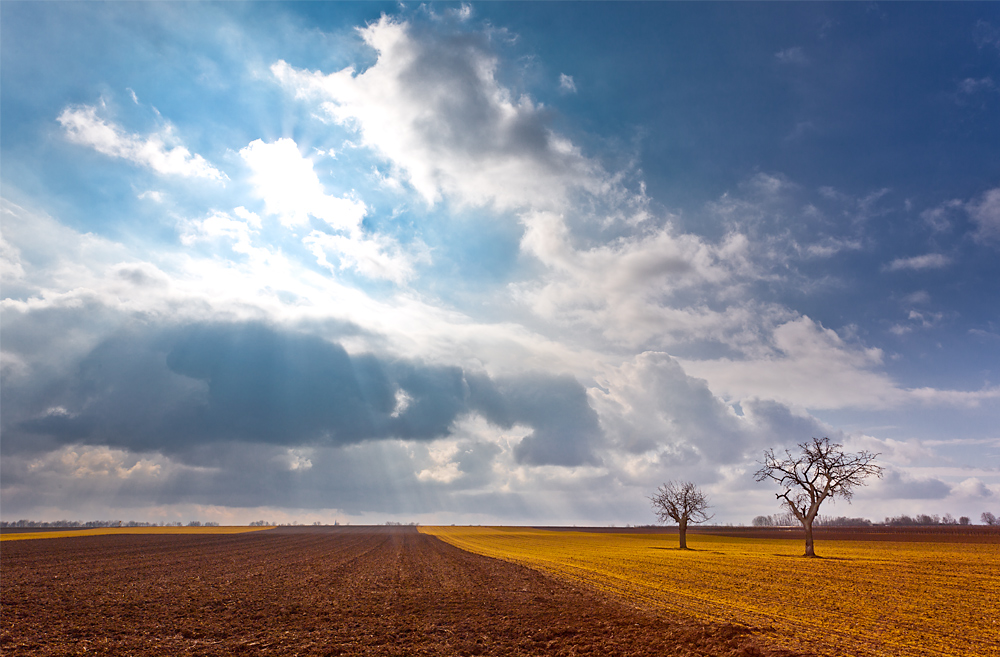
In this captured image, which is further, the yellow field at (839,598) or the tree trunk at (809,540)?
the tree trunk at (809,540)

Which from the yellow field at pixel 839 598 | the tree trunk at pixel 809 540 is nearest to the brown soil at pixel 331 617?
the yellow field at pixel 839 598

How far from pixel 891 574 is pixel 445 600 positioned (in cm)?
3052

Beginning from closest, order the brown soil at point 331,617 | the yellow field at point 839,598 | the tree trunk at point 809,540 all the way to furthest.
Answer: the yellow field at point 839,598
the brown soil at point 331,617
the tree trunk at point 809,540

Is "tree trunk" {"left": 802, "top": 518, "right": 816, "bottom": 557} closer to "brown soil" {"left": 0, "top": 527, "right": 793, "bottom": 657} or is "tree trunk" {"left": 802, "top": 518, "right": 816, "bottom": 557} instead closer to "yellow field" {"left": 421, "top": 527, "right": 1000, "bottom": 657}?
"yellow field" {"left": 421, "top": 527, "right": 1000, "bottom": 657}

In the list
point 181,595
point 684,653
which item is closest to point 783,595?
point 684,653

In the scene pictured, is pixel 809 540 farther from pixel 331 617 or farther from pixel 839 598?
pixel 331 617

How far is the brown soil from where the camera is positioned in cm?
1805

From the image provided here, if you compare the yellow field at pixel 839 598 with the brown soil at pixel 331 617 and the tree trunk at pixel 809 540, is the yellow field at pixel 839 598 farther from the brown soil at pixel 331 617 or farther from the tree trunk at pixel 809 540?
the tree trunk at pixel 809 540

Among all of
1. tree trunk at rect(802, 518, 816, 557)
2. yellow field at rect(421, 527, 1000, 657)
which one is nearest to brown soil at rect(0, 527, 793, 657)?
yellow field at rect(421, 527, 1000, 657)

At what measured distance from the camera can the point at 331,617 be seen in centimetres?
2298

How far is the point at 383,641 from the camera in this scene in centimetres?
1897

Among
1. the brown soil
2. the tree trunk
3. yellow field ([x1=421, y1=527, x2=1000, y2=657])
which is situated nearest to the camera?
yellow field ([x1=421, y1=527, x2=1000, y2=657])

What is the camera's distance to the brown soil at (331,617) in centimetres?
1805

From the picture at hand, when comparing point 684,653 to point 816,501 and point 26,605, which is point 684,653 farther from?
point 816,501
